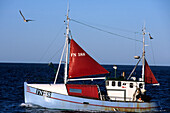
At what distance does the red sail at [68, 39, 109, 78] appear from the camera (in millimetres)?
32062

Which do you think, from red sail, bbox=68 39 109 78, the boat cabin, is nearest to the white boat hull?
the boat cabin

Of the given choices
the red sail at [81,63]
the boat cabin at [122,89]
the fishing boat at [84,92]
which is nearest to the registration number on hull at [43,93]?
the fishing boat at [84,92]

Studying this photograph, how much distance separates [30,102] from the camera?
32094 millimetres

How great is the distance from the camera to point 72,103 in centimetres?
3072

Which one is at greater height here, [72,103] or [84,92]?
[84,92]

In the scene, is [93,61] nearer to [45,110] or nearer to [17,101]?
[45,110]

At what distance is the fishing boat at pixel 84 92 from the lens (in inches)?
1214

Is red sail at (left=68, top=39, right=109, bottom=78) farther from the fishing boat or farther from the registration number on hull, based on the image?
the registration number on hull

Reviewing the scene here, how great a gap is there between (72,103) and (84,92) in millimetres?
1947

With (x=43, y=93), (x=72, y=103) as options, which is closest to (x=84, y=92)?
(x=72, y=103)

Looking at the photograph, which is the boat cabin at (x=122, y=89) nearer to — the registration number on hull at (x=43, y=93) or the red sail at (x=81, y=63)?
the red sail at (x=81, y=63)

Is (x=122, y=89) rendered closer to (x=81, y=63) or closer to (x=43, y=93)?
(x=81, y=63)

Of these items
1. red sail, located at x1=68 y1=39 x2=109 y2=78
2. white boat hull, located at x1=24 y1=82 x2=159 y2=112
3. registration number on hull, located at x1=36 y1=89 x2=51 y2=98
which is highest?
red sail, located at x1=68 y1=39 x2=109 y2=78

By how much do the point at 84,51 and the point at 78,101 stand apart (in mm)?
5789
